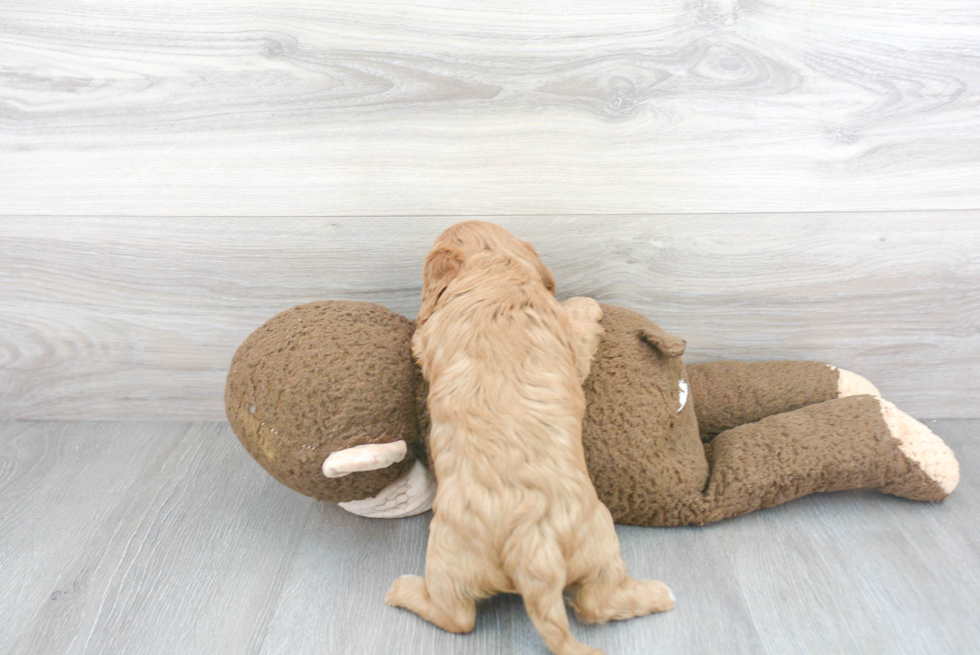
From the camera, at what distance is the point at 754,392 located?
4.27ft

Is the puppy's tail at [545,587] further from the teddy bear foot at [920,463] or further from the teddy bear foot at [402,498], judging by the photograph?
the teddy bear foot at [920,463]

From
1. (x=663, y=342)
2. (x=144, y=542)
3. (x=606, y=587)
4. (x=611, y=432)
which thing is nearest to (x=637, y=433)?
(x=611, y=432)

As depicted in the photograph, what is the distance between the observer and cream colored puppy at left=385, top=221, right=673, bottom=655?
2.84 ft

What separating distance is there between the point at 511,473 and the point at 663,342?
15.8 inches

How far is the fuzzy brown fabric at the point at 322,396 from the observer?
106 centimetres

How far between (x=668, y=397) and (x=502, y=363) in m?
0.37

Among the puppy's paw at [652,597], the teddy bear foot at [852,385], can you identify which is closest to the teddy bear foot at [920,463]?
the teddy bear foot at [852,385]

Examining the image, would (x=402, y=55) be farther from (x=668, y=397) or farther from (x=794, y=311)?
(x=794, y=311)

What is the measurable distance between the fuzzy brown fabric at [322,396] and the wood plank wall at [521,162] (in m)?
0.27

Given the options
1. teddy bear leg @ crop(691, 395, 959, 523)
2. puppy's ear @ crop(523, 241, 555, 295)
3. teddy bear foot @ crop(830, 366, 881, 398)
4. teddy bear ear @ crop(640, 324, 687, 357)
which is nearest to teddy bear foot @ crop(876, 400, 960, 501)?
teddy bear leg @ crop(691, 395, 959, 523)

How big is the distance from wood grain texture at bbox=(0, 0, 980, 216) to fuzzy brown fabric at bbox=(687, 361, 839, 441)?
0.32 meters

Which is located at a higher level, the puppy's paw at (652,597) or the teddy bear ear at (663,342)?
the teddy bear ear at (663,342)

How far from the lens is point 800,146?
4.15 ft

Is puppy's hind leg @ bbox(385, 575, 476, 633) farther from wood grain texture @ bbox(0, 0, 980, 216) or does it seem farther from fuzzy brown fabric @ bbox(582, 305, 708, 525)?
wood grain texture @ bbox(0, 0, 980, 216)
